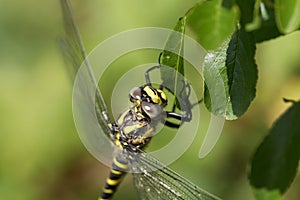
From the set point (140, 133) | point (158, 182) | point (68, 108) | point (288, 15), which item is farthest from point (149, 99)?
point (68, 108)

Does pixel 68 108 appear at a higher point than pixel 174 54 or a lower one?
lower

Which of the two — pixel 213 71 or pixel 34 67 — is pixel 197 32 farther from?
pixel 34 67

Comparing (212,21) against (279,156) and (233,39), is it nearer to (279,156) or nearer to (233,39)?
(233,39)

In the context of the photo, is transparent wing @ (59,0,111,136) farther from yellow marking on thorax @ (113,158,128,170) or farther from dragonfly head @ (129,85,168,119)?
dragonfly head @ (129,85,168,119)

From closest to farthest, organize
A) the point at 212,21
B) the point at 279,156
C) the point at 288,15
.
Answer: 1. the point at 288,15
2. the point at 212,21
3. the point at 279,156

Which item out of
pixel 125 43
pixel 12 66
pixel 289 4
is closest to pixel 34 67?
pixel 12 66

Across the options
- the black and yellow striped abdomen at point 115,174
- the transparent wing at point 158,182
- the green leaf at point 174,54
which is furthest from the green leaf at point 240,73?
the black and yellow striped abdomen at point 115,174

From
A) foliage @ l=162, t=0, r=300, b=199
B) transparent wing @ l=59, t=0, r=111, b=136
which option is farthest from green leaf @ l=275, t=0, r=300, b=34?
transparent wing @ l=59, t=0, r=111, b=136

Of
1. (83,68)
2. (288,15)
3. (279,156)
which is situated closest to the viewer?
(288,15)
